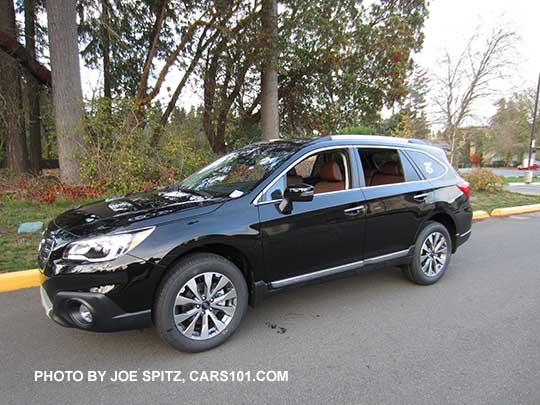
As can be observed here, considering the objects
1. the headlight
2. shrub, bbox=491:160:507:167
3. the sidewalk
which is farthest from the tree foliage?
the headlight

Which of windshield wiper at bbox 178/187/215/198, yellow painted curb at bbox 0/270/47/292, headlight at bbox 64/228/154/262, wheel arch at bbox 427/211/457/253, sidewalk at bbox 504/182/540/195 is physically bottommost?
yellow painted curb at bbox 0/270/47/292

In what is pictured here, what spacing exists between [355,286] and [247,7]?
8.93 metres

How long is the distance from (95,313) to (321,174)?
2721 millimetres

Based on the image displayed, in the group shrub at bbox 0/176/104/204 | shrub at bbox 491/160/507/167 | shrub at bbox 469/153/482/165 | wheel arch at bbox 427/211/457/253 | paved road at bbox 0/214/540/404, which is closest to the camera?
paved road at bbox 0/214/540/404

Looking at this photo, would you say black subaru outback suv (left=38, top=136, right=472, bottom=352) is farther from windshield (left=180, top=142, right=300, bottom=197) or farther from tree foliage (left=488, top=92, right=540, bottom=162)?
tree foliage (left=488, top=92, right=540, bottom=162)

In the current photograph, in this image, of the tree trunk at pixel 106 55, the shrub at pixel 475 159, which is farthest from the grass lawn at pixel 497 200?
the shrub at pixel 475 159

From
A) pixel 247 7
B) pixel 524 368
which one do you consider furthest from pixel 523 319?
pixel 247 7

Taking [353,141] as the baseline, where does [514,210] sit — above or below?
below

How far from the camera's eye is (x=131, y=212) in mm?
2531

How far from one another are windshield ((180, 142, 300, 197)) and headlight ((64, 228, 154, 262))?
0.85 m

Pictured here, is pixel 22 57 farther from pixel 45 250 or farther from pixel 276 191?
pixel 276 191

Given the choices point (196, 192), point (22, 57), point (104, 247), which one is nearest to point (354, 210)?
point (196, 192)

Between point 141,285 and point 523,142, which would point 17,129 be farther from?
point 523,142

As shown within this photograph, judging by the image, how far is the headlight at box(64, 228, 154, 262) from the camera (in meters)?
2.18
